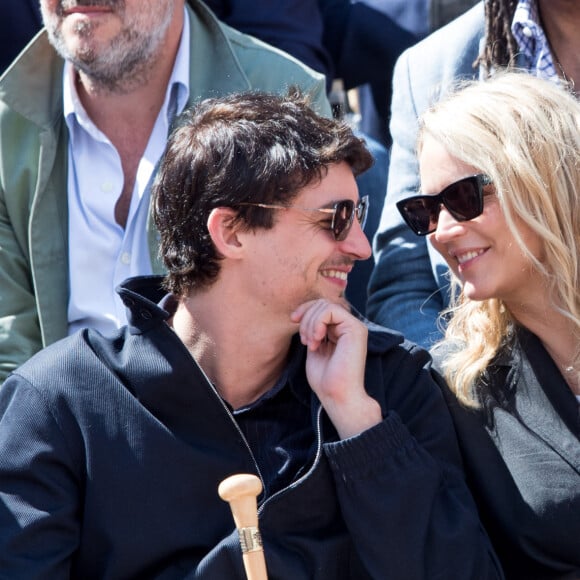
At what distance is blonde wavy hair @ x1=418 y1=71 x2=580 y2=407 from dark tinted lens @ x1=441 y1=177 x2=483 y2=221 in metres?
0.05

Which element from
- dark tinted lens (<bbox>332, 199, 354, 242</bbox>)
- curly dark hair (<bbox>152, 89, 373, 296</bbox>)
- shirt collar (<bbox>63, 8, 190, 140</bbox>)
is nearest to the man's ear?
curly dark hair (<bbox>152, 89, 373, 296</bbox>)

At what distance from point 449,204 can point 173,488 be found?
0.90m

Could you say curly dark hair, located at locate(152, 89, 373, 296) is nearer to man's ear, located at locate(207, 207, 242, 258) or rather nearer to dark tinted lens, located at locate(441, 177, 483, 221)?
man's ear, located at locate(207, 207, 242, 258)

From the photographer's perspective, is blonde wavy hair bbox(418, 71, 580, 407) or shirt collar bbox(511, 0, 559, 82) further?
shirt collar bbox(511, 0, 559, 82)

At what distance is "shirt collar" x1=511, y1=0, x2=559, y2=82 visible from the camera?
3420mm

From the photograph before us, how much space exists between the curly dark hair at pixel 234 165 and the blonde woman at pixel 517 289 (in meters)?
0.26

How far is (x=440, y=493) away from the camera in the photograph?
2598 millimetres

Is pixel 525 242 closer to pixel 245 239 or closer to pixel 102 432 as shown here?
pixel 245 239

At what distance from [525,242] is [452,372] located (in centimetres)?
36

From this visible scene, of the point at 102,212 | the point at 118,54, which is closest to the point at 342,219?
the point at 102,212

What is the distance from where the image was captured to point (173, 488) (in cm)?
259

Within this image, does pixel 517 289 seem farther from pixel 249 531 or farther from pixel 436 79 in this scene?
pixel 436 79

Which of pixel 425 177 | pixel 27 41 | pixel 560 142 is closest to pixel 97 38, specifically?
pixel 27 41

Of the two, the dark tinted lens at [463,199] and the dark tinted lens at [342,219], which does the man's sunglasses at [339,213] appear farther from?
the dark tinted lens at [463,199]
